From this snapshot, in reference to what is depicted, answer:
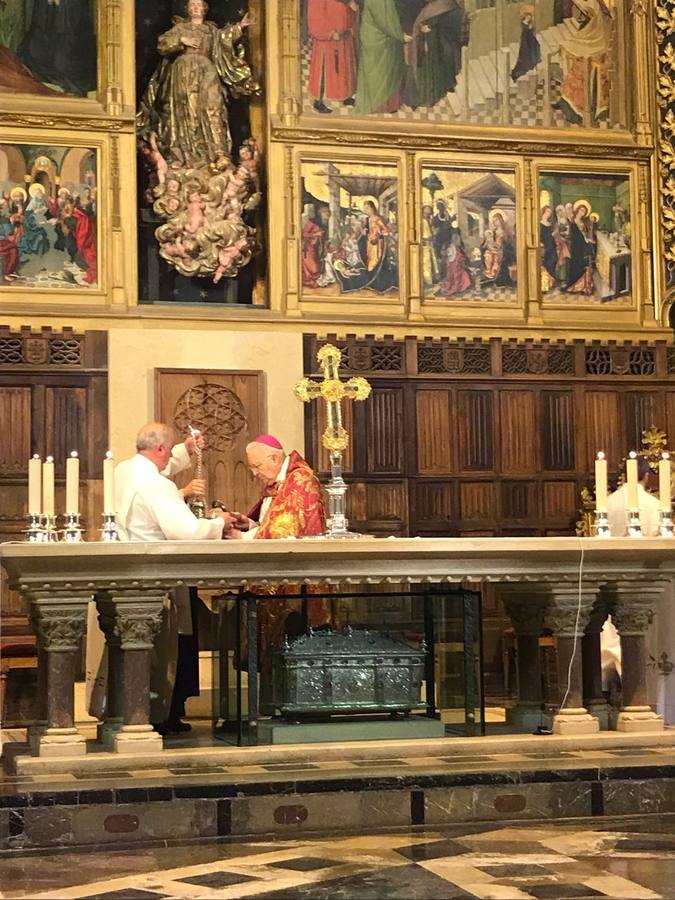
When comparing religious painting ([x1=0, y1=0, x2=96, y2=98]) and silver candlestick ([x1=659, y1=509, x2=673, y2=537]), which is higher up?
religious painting ([x1=0, y1=0, x2=96, y2=98])

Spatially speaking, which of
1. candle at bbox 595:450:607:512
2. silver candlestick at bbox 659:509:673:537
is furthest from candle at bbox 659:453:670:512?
candle at bbox 595:450:607:512

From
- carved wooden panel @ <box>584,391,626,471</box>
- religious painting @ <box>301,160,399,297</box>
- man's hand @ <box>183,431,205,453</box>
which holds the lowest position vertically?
man's hand @ <box>183,431,205,453</box>

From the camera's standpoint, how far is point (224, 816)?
7754 millimetres

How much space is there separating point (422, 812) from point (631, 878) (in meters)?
1.76

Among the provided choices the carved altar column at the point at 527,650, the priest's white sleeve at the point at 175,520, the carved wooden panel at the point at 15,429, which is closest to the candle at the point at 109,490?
the priest's white sleeve at the point at 175,520

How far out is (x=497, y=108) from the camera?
15664mm

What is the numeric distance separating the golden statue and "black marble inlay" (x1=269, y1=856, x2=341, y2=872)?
8860mm

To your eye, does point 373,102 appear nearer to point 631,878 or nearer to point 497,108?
point 497,108

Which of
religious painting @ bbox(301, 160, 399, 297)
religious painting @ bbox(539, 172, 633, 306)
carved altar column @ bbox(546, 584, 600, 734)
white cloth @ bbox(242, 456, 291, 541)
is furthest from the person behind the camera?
religious painting @ bbox(539, 172, 633, 306)

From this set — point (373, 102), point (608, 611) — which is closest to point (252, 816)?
point (608, 611)

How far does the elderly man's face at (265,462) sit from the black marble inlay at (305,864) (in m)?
3.84

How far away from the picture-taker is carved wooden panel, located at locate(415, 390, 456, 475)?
49.6 feet

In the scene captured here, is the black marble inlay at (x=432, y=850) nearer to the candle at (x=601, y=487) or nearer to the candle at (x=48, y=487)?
the candle at (x=601, y=487)

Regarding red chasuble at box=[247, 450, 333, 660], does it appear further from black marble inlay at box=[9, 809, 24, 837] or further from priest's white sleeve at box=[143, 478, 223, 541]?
black marble inlay at box=[9, 809, 24, 837]
